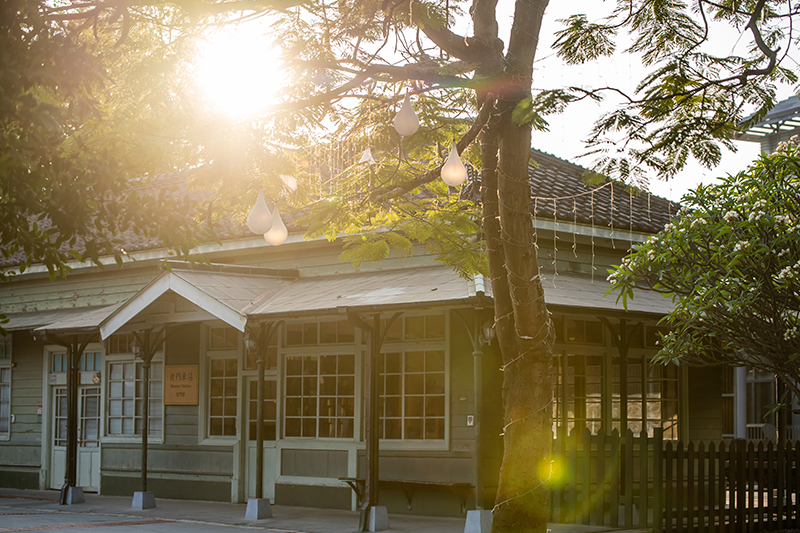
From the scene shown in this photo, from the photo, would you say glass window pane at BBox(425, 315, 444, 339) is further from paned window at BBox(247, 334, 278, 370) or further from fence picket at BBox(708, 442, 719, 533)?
fence picket at BBox(708, 442, 719, 533)

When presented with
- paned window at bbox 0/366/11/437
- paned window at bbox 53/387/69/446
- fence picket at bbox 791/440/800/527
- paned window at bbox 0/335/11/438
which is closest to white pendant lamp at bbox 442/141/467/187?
fence picket at bbox 791/440/800/527

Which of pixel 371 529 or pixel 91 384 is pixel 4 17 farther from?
pixel 91 384

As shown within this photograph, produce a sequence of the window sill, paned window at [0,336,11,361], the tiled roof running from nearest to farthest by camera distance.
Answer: the tiled roof, the window sill, paned window at [0,336,11,361]

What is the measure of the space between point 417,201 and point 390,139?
67 centimetres

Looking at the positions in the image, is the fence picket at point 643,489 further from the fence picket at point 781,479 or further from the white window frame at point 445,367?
the white window frame at point 445,367

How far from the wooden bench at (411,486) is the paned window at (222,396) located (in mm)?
3133

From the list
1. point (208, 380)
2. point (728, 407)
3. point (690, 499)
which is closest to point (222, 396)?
point (208, 380)

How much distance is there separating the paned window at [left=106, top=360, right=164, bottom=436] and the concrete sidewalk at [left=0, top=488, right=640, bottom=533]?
124cm

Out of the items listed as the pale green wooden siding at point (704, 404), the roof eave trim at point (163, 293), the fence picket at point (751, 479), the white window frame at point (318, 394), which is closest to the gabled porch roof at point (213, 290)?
the roof eave trim at point (163, 293)

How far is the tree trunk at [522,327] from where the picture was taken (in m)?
6.03

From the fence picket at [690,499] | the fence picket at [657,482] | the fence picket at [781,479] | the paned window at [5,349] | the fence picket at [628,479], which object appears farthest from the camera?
the paned window at [5,349]

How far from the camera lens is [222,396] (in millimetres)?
14578

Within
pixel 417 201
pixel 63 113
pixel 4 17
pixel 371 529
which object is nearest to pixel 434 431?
pixel 371 529

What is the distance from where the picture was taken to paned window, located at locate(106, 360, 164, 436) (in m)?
15.6
